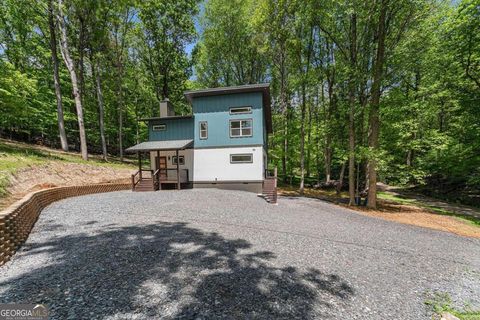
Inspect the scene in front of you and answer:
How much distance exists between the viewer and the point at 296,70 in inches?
735

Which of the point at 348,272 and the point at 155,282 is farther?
the point at 348,272

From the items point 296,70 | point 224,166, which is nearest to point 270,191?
point 224,166

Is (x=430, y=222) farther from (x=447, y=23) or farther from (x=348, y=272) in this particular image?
(x=447, y=23)

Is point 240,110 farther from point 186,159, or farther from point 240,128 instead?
point 186,159

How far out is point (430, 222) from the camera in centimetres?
1017

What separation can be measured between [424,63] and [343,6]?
648 centimetres

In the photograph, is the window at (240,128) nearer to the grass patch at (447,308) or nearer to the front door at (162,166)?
the front door at (162,166)

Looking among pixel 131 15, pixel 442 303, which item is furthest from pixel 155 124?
pixel 442 303

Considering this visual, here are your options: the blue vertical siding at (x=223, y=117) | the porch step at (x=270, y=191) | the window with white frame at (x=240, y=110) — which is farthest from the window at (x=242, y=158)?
the window with white frame at (x=240, y=110)

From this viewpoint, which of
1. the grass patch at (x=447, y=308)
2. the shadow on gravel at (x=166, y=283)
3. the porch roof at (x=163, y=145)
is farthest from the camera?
the porch roof at (x=163, y=145)

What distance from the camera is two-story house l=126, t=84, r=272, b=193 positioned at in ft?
48.0

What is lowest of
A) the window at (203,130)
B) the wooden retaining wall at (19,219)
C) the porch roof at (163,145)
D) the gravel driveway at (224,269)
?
the gravel driveway at (224,269)

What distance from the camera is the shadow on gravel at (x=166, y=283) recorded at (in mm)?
2835

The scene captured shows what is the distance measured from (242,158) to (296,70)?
10.7 m
